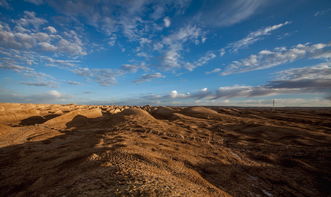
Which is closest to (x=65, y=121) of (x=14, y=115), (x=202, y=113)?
(x=14, y=115)

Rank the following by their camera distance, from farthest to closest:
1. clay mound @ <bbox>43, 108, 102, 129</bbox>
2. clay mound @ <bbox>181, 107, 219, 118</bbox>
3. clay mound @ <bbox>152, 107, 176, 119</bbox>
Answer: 1. clay mound @ <bbox>152, 107, 176, 119</bbox>
2. clay mound @ <bbox>181, 107, 219, 118</bbox>
3. clay mound @ <bbox>43, 108, 102, 129</bbox>

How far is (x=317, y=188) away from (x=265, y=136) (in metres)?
6.12

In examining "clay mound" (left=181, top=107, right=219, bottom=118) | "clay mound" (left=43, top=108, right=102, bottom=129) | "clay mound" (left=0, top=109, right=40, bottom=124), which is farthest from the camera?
"clay mound" (left=181, top=107, right=219, bottom=118)

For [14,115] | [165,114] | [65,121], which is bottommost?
[65,121]

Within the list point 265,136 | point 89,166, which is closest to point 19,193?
point 89,166

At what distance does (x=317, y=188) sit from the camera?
3.90 meters

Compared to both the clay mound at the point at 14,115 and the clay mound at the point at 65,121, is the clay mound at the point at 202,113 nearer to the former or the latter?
the clay mound at the point at 65,121

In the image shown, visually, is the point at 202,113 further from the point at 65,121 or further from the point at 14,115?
the point at 14,115

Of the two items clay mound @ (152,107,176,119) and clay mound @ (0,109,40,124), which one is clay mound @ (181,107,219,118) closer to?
clay mound @ (152,107,176,119)

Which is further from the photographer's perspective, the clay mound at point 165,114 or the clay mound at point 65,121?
the clay mound at point 165,114

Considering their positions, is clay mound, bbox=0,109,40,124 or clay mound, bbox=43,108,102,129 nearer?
clay mound, bbox=43,108,102,129

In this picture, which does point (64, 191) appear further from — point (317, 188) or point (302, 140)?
point (302, 140)

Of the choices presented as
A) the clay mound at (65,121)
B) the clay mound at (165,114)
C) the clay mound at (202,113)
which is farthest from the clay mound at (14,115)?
the clay mound at (202,113)

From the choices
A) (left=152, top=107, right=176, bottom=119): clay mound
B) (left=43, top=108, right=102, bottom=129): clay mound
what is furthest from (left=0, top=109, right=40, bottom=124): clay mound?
(left=152, top=107, right=176, bottom=119): clay mound
